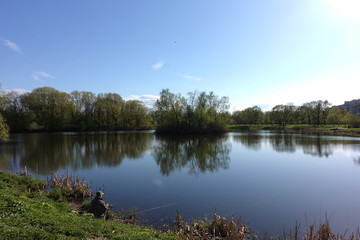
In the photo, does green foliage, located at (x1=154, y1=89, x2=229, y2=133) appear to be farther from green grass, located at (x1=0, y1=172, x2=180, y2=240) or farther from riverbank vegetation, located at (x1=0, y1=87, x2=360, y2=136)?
green grass, located at (x1=0, y1=172, x2=180, y2=240)

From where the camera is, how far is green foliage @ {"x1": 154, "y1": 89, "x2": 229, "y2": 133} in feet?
215

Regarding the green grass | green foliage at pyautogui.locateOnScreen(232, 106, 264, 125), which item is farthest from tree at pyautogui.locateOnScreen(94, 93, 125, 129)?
the green grass

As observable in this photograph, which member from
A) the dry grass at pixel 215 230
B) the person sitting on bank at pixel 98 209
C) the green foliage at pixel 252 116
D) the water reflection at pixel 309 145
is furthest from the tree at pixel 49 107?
the green foliage at pixel 252 116

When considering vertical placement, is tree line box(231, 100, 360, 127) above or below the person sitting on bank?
above

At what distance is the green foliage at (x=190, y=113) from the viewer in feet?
215

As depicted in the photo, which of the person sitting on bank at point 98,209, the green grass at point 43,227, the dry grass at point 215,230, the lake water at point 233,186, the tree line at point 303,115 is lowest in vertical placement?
the lake water at point 233,186

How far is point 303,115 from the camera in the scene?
9131 centimetres

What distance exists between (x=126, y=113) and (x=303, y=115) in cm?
7529

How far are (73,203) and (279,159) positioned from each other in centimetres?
2273

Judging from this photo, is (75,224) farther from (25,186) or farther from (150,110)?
(150,110)

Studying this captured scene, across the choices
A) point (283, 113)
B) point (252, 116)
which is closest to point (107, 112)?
point (252, 116)

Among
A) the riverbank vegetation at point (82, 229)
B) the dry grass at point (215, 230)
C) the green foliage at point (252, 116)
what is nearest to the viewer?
the riverbank vegetation at point (82, 229)

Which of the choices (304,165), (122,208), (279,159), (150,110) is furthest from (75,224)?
(150,110)

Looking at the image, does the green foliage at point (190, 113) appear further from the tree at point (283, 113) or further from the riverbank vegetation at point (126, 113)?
the tree at point (283, 113)
